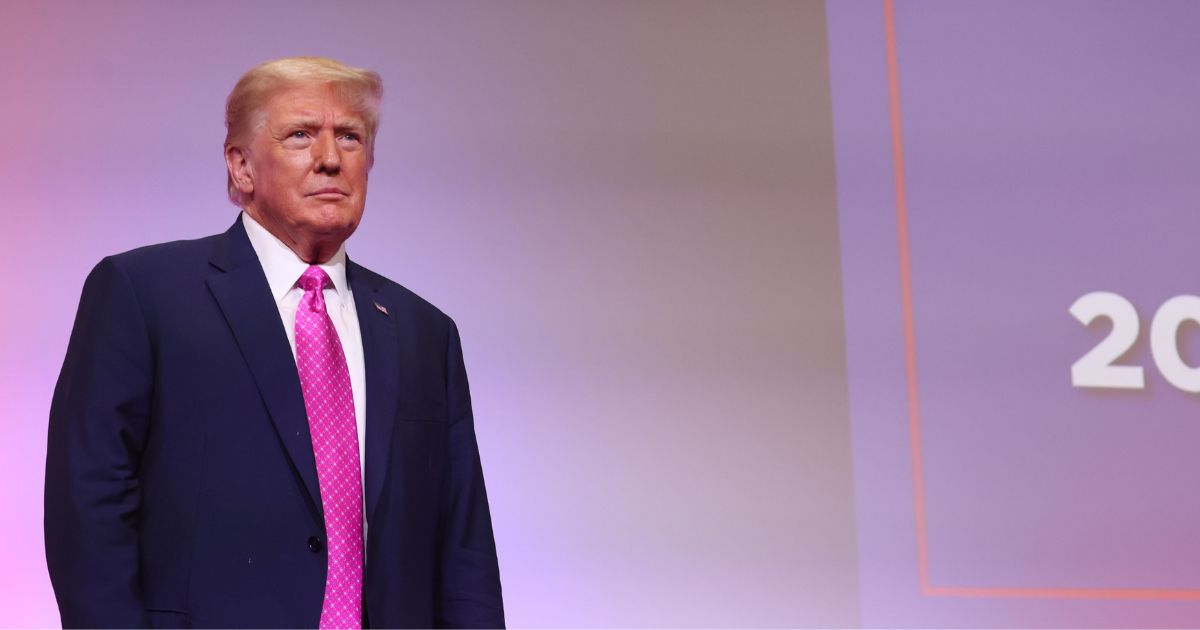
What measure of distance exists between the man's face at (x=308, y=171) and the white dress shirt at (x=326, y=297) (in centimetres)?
2

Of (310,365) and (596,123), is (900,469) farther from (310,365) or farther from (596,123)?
(310,365)

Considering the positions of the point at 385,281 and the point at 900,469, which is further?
the point at 900,469

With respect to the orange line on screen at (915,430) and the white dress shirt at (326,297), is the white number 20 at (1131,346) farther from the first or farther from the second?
the white dress shirt at (326,297)

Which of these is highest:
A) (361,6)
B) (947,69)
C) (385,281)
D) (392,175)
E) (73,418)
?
(361,6)

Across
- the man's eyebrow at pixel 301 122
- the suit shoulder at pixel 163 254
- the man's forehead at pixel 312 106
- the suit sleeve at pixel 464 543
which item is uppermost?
the man's forehead at pixel 312 106

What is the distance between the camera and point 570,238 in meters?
2.68

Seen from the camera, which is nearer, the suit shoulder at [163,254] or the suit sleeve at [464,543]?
the suit shoulder at [163,254]

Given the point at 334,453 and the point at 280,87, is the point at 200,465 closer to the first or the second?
the point at 334,453

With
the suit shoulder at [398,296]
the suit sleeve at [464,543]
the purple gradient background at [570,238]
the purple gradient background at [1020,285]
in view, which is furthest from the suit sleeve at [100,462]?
the purple gradient background at [1020,285]

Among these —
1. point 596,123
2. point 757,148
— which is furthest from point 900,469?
point 596,123

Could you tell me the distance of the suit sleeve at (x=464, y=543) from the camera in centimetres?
197

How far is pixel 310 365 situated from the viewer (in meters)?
1.80

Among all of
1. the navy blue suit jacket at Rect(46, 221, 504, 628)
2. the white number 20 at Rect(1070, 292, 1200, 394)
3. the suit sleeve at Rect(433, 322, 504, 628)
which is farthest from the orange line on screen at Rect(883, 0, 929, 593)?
the navy blue suit jacket at Rect(46, 221, 504, 628)

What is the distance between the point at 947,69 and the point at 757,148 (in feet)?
1.45
